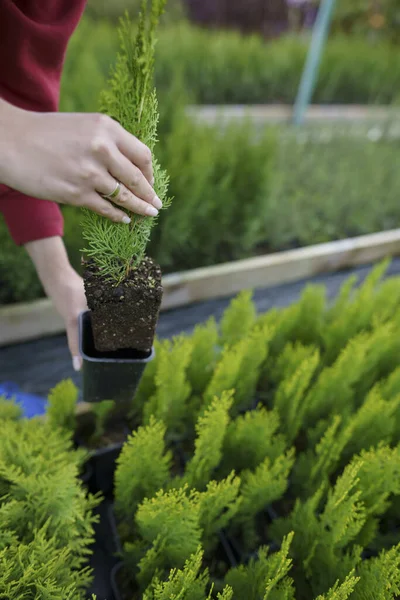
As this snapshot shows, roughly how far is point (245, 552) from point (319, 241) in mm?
1951

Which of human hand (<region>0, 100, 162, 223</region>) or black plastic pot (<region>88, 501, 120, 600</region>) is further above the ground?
human hand (<region>0, 100, 162, 223</region>)

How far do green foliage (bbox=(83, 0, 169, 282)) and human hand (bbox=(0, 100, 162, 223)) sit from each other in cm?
10

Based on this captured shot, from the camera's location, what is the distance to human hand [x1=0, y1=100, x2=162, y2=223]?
613mm

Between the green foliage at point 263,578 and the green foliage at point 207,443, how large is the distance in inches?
7.4

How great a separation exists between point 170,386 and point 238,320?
370mm

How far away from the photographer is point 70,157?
0.61 m

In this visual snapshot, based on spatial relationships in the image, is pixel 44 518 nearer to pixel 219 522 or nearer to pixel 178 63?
pixel 219 522

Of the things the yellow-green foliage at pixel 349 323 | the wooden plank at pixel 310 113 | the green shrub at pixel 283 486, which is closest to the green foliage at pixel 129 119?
the green shrub at pixel 283 486

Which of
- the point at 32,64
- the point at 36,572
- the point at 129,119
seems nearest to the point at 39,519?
the point at 36,572

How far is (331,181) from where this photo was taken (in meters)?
3.03

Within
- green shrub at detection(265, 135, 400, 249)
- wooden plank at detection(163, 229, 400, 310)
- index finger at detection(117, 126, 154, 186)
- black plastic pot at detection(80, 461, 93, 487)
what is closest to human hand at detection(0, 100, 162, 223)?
index finger at detection(117, 126, 154, 186)

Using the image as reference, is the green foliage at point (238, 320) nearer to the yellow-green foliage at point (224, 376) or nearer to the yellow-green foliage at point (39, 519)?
the yellow-green foliage at point (224, 376)

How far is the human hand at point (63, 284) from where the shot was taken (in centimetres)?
105

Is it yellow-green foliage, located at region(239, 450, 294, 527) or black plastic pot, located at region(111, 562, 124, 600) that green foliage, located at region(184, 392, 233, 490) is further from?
black plastic pot, located at region(111, 562, 124, 600)
